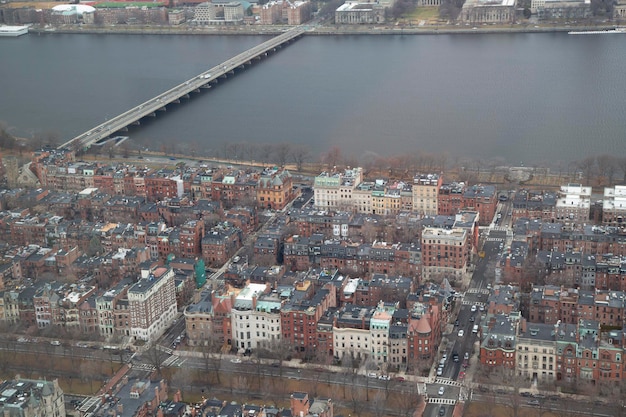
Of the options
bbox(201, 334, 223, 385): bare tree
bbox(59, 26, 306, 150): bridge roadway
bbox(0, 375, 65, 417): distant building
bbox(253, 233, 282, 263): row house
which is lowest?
bbox(201, 334, 223, 385): bare tree

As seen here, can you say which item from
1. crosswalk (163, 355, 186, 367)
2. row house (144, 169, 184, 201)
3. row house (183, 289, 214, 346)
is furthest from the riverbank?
crosswalk (163, 355, 186, 367)

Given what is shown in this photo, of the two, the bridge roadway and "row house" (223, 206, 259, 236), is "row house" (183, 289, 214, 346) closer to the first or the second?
"row house" (223, 206, 259, 236)

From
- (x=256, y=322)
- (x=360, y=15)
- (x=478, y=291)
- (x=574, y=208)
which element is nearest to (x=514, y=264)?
(x=478, y=291)

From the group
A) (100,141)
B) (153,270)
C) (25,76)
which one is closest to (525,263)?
(153,270)

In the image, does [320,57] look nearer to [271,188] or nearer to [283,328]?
[271,188]

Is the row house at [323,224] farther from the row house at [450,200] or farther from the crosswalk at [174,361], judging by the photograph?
the crosswalk at [174,361]

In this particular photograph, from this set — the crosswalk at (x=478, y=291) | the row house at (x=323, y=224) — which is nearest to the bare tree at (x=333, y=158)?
the row house at (x=323, y=224)
